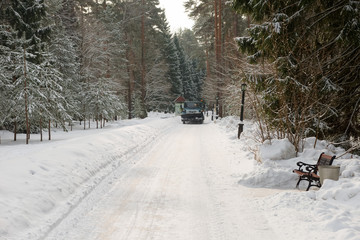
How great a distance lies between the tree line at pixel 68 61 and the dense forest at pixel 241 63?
8 cm

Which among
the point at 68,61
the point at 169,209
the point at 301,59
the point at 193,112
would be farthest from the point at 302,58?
the point at 68,61

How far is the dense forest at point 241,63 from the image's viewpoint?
317 inches

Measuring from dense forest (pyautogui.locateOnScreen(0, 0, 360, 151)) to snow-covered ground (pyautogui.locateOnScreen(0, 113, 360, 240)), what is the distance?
131cm

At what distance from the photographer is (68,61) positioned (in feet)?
81.0

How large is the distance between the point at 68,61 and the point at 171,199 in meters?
22.3

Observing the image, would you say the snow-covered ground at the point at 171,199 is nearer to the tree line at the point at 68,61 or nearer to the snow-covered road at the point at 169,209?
the snow-covered road at the point at 169,209

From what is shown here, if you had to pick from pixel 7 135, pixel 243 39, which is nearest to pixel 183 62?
pixel 7 135

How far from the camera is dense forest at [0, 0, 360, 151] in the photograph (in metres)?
8.05

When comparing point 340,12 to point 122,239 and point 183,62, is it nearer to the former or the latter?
point 122,239

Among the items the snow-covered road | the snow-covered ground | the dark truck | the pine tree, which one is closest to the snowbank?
the snow-covered ground

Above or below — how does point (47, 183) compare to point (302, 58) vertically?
below

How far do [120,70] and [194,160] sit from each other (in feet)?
98.2

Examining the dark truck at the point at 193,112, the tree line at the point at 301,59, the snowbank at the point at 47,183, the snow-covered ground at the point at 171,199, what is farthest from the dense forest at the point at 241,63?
the snowbank at the point at 47,183

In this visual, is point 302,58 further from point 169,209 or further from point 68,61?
point 68,61
